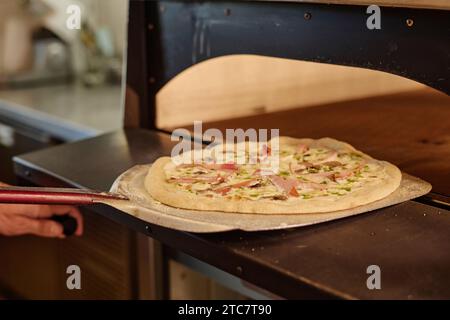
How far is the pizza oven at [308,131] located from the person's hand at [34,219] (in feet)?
0.42

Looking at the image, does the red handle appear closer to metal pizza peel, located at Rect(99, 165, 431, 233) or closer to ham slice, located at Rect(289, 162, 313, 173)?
metal pizza peel, located at Rect(99, 165, 431, 233)

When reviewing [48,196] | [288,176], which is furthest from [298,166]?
[48,196]

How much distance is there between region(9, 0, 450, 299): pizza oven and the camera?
88cm

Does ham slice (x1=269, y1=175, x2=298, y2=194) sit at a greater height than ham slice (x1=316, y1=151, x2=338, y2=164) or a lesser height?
lesser

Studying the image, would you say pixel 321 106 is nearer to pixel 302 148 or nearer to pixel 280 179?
pixel 302 148

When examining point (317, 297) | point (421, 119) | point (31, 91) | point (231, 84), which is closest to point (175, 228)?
point (317, 297)

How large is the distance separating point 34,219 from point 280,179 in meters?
0.64

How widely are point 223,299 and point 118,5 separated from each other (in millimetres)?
1706

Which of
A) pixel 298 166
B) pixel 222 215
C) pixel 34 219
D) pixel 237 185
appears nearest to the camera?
pixel 222 215

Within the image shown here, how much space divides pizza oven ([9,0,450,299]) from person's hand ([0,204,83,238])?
13 centimetres

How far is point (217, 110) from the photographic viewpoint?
1521 millimetres

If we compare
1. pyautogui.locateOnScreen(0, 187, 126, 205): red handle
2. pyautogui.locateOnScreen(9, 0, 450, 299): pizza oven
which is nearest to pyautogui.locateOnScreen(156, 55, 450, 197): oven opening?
pyautogui.locateOnScreen(9, 0, 450, 299): pizza oven

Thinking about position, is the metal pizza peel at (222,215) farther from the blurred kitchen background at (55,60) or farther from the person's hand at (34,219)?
the blurred kitchen background at (55,60)

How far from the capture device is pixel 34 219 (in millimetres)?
1488
